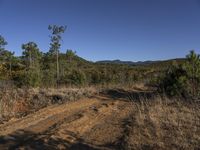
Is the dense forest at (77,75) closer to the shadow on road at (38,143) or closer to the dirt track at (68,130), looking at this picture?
the dirt track at (68,130)

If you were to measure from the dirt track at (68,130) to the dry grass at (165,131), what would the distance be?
1.16 feet

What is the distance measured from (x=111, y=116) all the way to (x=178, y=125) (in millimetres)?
3258

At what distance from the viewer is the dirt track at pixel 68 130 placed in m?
7.27

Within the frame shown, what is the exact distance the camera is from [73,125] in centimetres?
938

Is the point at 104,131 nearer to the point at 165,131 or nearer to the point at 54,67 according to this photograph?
the point at 165,131

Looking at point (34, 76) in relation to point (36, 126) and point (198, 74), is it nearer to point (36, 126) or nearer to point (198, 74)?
point (198, 74)

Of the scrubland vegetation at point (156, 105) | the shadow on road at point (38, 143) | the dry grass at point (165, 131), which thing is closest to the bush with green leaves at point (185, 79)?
the scrubland vegetation at point (156, 105)

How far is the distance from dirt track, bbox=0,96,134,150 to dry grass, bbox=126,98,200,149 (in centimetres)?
35

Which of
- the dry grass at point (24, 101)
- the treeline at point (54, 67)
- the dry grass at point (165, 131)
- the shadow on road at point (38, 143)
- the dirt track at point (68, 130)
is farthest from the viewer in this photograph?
the treeline at point (54, 67)

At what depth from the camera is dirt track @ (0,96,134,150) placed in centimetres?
727

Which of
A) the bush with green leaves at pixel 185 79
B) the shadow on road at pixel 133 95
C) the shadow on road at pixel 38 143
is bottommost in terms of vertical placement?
the shadow on road at pixel 38 143

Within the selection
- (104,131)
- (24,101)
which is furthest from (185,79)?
(104,131)

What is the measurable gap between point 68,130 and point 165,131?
100 inches

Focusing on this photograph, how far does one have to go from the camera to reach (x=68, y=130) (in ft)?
28.4
